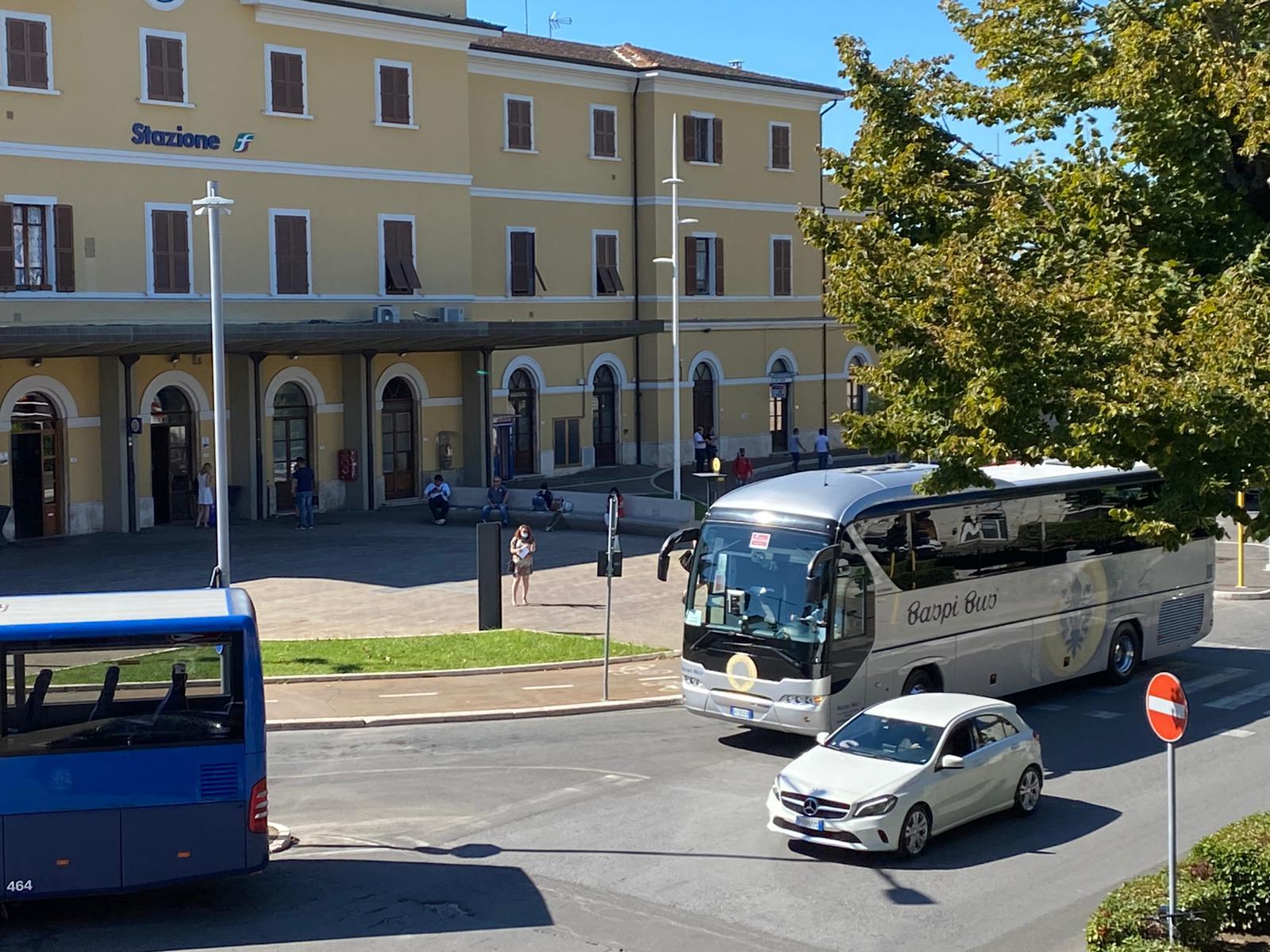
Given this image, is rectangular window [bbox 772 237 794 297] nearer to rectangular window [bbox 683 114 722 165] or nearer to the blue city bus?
rectangular window [bbox 683 114 722 165]

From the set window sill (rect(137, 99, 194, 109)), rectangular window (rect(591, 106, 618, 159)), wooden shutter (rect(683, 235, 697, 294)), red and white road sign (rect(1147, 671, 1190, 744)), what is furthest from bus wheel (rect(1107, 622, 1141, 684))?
rectangular window (rect(591, 106, 618, 159))

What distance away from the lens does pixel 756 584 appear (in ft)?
58.9

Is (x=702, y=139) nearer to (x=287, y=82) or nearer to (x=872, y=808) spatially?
(x=287, y=82)

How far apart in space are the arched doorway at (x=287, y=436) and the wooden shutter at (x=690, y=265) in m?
15.9

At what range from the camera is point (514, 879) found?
43.7ft

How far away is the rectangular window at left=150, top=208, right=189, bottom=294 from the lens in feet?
122

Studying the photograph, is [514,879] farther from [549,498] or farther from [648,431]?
[648,431]

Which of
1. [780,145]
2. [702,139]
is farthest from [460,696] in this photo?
[780,145]

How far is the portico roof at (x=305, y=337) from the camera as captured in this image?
32.3 meters

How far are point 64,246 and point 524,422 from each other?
16931 millimetres

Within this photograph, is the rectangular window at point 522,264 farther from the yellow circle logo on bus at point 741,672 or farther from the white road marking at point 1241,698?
the yellow circle logo on bus at point 741,672

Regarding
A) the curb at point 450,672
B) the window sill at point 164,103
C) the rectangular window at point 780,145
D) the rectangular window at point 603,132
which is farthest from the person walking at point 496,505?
the rectangular window at point 780,145

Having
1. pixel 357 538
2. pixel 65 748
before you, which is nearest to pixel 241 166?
pixel 357 538

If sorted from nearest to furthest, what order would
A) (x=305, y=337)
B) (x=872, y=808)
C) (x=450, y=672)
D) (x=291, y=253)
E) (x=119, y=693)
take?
(x=119, y=693)
(x=872, y=808)
(x=450, y=672)
(x=305, y=337)
(x=291, y=253)
